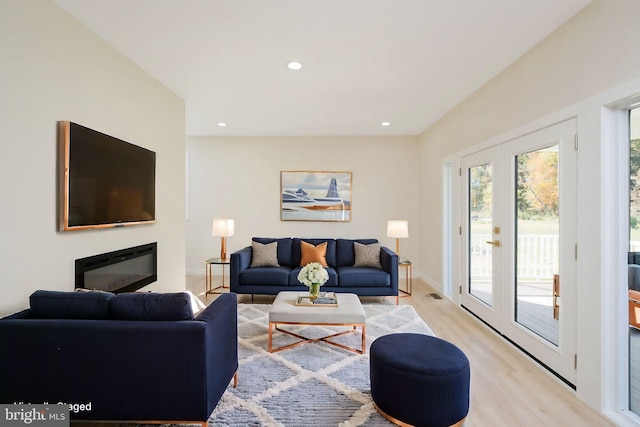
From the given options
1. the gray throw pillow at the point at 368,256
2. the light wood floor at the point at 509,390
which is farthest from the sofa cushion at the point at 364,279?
the light wood floor at the point at 509,390

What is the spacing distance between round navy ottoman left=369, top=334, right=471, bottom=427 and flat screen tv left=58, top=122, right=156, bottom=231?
236 centimetres

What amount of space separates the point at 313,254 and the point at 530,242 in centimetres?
277

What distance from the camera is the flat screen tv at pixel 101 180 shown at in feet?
7.22

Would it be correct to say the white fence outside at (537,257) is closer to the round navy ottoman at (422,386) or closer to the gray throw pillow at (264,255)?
the round navy ottoman at (422,386)

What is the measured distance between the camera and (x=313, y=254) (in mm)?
4723

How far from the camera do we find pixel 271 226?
593 cm

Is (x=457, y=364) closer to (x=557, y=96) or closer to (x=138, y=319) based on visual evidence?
(x=138, y=319)

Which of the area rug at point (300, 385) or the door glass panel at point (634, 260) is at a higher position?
the door glass panel at point (634, 260)

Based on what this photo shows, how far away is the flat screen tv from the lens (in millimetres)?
2199

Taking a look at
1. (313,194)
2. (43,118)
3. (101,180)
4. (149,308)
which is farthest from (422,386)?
(313,194)

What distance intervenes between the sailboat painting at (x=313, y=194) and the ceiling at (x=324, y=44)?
1836 mm

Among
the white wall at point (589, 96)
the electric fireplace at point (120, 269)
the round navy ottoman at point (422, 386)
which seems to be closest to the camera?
the round navy ottoman at point (422, 386)

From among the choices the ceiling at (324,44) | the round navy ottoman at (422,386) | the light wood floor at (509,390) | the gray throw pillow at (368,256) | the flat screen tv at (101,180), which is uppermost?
the ceiling at (324,44)

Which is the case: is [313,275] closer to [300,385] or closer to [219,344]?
[300,385]
